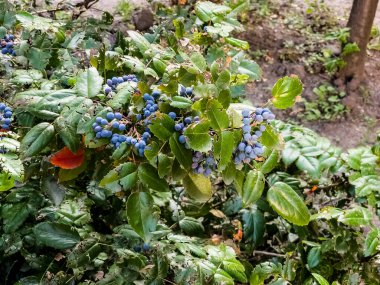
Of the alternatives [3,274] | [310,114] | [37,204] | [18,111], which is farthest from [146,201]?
[310,114]

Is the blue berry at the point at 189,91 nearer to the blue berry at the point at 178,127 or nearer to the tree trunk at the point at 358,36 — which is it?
the blue berry at the point at 178,127

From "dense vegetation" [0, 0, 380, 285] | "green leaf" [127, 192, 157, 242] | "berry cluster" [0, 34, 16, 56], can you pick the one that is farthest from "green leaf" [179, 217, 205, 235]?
"berry cluster" [0, 34, 16, 56]

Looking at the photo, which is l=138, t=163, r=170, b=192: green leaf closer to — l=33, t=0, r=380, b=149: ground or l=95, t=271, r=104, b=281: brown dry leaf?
l=95, t=271, r=104, b=281: brown dry leaf

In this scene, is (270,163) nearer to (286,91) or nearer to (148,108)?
(286,91)

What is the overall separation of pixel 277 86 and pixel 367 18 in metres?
3.51

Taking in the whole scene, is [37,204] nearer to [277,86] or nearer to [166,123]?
[166,123]

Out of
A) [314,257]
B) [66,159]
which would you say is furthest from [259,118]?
[314,257]

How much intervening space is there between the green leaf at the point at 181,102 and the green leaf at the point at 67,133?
26cm

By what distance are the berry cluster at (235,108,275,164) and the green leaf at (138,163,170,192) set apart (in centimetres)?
20

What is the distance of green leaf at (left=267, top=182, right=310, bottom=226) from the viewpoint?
1.21m

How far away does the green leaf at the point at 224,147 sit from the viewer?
1.05 m

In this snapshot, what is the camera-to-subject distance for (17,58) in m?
1.45

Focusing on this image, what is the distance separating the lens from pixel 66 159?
4.00 ft

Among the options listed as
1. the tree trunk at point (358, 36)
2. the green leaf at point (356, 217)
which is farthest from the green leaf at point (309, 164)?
the tree trunk at point (358, 36)
